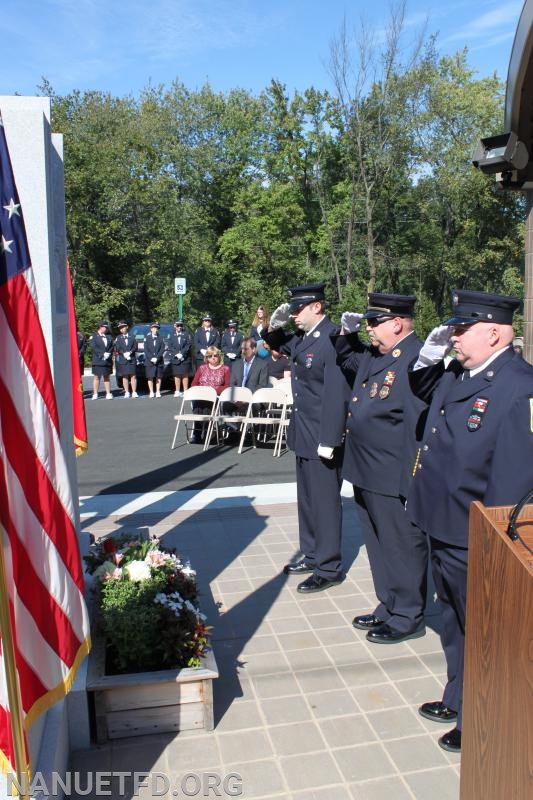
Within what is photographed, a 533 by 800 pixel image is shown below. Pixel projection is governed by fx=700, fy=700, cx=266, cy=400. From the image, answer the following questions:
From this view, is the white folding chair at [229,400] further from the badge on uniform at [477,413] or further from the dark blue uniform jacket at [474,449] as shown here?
the badge on uniform at [477,413]

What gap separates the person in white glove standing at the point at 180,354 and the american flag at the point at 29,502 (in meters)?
14.7

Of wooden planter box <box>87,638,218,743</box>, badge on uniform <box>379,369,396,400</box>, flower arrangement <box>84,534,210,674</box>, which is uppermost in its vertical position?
badge on uniform <box>379,369,396,400</box>

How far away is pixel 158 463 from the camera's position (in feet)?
32.6

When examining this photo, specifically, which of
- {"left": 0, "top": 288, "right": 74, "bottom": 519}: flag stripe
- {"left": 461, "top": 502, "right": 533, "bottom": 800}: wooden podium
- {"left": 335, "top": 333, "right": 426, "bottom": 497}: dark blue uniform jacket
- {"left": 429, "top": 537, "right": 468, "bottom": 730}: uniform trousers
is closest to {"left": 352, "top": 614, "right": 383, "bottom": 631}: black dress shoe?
{"left": 335, "top": 333, "right": 426, "bottom": 497}: dark blue uniform jacket

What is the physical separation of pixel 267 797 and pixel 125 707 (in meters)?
0.82

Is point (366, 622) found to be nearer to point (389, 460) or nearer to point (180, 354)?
point (389, 460)

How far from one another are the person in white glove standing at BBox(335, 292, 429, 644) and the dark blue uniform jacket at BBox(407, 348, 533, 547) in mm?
808

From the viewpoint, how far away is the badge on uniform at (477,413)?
10.00ft

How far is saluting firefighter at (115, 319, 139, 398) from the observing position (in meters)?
16.9

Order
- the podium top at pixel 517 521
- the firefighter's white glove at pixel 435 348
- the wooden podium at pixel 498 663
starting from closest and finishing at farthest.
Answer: the wooden podium at pixel 498 663
the podium top at pixel 517 521
the firefighter's white glove at pixel 435 348

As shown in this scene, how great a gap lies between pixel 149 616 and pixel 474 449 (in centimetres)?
180

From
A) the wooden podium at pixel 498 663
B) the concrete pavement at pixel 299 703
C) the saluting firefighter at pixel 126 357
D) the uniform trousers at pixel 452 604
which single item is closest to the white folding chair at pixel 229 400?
the concrete pavement at pixel 299 703

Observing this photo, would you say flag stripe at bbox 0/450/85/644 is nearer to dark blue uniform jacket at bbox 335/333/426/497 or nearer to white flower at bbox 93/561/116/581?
white flower at bbox 93/561/116/581

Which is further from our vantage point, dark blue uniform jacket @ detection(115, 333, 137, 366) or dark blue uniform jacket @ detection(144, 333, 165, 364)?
dark blue uniform jacket @ detection(144, 333, 165, 364)
